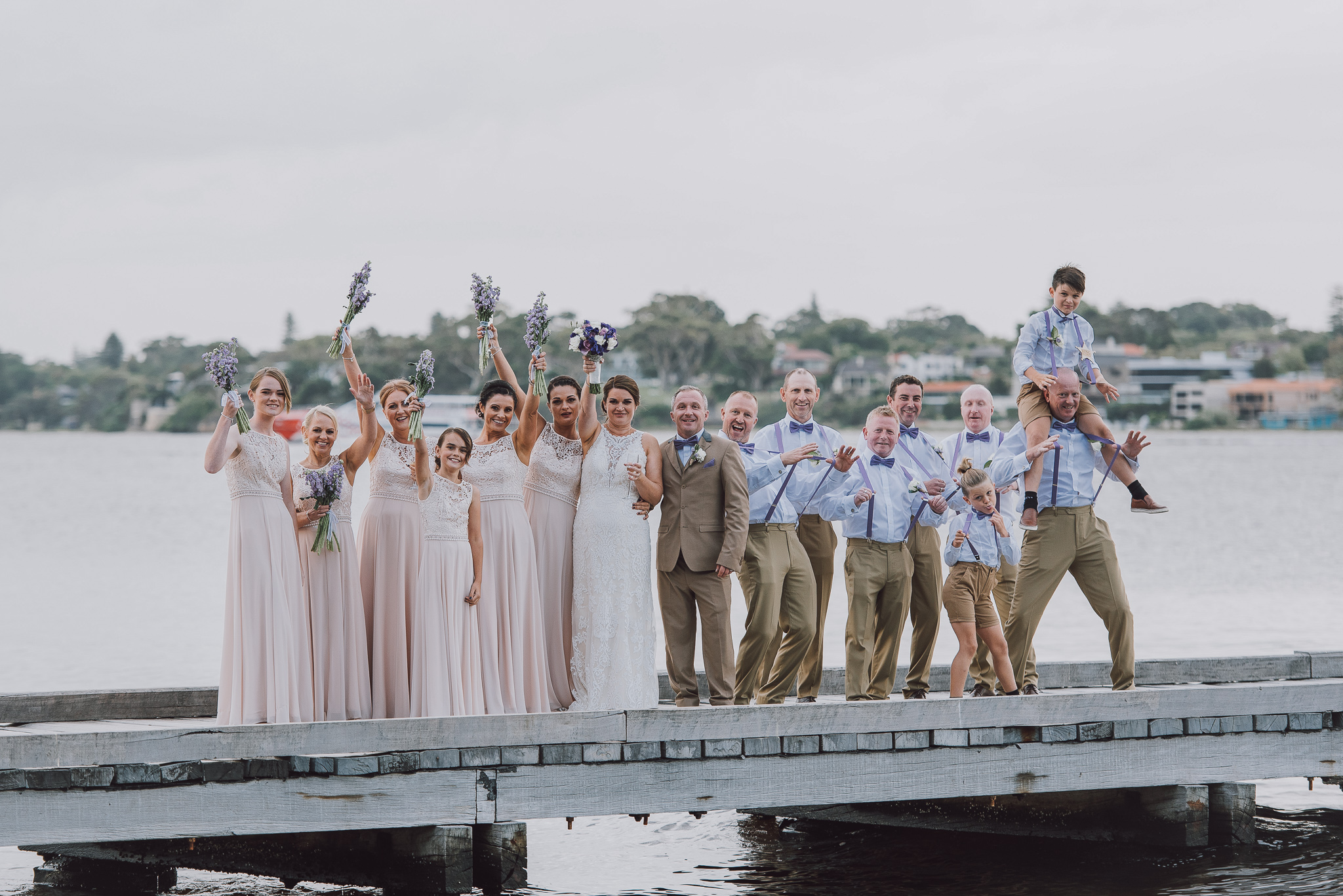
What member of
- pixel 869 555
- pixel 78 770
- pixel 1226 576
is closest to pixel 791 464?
pixel 869 555

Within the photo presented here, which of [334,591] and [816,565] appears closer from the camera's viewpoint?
[334,591]

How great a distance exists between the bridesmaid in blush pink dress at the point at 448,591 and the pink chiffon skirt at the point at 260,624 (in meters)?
0.65

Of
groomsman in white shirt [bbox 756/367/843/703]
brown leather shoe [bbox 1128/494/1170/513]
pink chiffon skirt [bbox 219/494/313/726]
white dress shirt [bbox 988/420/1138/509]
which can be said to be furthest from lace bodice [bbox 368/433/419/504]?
brown leather shoe [bbox 1128/494/1170/513]

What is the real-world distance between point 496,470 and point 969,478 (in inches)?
108

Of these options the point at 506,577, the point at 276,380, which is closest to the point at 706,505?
the point at 506,577

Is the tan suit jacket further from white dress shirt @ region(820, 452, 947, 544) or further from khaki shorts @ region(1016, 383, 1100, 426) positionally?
khaki shorts @ region(1016, 383, 1100, 426)

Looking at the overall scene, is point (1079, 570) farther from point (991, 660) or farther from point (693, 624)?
point (693, 624)

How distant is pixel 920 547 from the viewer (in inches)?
344

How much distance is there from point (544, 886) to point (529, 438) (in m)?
2.84

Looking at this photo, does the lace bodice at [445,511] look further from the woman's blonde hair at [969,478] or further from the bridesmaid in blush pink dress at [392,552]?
the woman's blonde hair at [969,478]

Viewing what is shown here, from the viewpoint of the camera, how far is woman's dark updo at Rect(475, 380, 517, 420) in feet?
25.8

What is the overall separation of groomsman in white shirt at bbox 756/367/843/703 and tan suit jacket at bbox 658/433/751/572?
700mm

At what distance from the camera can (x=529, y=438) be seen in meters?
8.15

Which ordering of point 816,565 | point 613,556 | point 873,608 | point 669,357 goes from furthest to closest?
point 669,357, point 816,565, point 873,608, point 613,556
